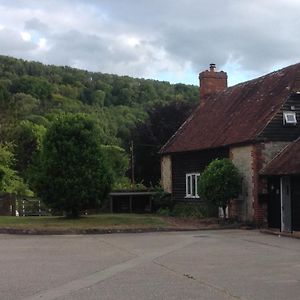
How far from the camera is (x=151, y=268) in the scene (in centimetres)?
1342

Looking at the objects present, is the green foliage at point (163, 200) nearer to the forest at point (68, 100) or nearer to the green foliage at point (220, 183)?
the green foliage at point (220, 183)

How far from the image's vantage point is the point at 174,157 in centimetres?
3653

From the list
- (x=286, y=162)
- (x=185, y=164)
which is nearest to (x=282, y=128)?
(x=286, y=162)

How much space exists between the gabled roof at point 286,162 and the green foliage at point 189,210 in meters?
6.69

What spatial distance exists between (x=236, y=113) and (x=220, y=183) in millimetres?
6170

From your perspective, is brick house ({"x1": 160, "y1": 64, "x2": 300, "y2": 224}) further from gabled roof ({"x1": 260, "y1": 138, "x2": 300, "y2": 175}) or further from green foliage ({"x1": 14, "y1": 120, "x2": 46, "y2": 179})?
green foliage ({"x1": 14, "y1": 120, "x2": 46, "y2": 179})

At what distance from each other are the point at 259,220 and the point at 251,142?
3733 millimetres

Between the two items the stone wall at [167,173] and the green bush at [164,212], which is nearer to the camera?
the green bush at [164,212]

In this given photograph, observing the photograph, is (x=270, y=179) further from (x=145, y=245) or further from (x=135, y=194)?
(x=135, y=194)

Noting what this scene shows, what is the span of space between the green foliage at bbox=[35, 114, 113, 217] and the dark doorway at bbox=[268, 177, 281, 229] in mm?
8096

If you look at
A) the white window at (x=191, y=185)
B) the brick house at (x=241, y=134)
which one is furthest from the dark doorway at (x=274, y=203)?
the white window at (x=191, y=185)

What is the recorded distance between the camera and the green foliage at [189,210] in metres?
32.5

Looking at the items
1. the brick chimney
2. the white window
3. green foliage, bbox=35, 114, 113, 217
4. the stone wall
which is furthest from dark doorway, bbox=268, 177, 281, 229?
the brick chimney

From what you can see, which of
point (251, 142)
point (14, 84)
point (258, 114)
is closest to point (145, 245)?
point (251, 142)
